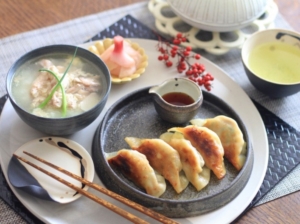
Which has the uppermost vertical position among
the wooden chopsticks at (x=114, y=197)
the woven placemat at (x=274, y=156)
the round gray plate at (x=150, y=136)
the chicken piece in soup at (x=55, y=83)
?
the chicken piece in soup at (x=55, y=83)

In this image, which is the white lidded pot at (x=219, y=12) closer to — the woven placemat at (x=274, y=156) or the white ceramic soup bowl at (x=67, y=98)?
the woven placemat at (x=274, y=156)

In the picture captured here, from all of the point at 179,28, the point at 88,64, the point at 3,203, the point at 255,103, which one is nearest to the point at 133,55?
the point at 88,64

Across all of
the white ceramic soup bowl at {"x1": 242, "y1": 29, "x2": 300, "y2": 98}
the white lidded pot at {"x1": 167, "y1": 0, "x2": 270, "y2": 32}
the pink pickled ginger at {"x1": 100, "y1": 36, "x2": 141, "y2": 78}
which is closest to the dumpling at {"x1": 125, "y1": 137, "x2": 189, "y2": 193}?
the pink pickled ginger at {"x1": 100, "y1": 36, "x2": 141, "y2": 78}

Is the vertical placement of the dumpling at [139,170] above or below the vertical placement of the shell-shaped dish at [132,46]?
below

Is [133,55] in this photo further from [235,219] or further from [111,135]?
[235,219]

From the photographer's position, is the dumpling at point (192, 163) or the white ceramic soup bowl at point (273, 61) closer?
the dumpling at point (192, 163)

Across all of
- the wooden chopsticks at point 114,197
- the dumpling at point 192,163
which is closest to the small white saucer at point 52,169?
the wooden chopsticks at point 114,197

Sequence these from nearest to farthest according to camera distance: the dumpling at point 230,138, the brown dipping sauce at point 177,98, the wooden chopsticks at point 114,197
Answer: the wooden chopsticks at point 114,197 < the dumpling at point 230,138 < the brown dipping sauce at point 177,98

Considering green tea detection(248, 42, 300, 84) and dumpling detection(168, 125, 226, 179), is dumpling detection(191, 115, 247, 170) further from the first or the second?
green tea detection(248, 42, 300, 84)

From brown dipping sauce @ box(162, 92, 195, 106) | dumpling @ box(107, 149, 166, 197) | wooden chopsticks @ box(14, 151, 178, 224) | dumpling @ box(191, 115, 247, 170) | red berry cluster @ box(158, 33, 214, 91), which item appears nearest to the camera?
wooden chopsticks @ box(14, 151, 178, 224)

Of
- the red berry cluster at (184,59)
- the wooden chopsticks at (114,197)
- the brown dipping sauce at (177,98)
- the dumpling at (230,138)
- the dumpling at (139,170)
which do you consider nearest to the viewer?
the wooden chopsticks at (114,197)
